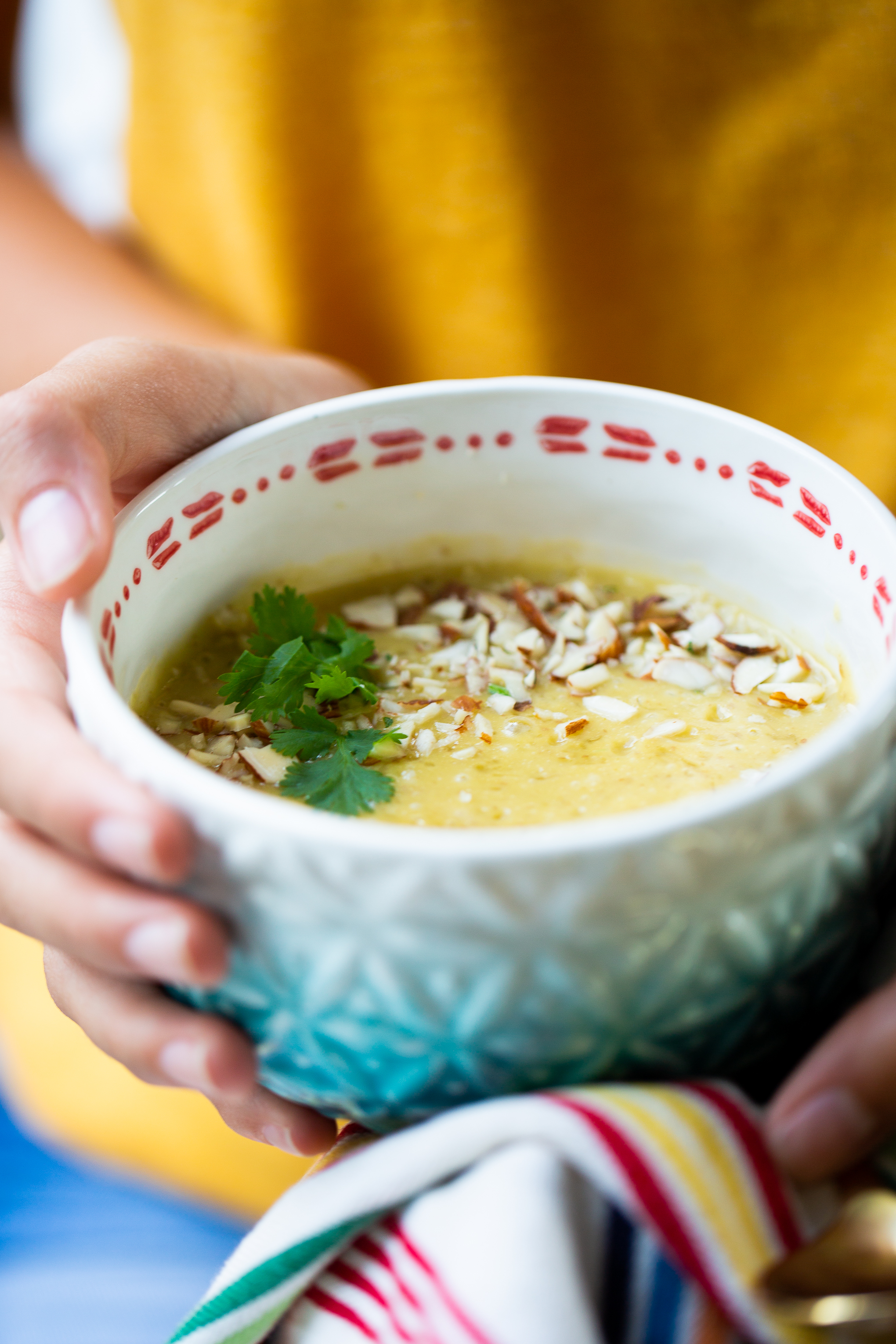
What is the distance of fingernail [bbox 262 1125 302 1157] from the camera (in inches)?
25.7

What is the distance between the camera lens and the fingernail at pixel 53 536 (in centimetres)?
59

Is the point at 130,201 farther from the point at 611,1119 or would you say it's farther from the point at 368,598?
the point at 611,1119

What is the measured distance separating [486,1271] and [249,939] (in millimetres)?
173

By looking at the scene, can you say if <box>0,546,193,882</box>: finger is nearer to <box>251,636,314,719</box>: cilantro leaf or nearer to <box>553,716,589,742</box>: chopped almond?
<box>251,636,314,719</box>: cilantro leaf

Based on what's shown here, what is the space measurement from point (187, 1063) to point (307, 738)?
21cm

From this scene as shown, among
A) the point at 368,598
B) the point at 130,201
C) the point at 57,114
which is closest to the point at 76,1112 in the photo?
the point at 368,598

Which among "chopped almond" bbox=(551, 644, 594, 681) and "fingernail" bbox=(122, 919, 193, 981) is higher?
"fingernail" bbox=(122, 919, 193, 981)

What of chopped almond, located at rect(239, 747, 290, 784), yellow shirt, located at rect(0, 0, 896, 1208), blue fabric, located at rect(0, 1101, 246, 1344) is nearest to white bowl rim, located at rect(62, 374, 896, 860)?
chopped almond, located at rect(239, 747, 290, 784)

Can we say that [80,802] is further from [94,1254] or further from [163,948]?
[94,1254]

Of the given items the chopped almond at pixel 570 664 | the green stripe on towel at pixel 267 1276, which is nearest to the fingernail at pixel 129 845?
the green stripe on towel at pixel 267 1276

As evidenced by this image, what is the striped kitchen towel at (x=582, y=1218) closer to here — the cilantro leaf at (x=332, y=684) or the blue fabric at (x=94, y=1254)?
the cilantro leaf at (x=332, y=684)

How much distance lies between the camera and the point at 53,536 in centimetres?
60

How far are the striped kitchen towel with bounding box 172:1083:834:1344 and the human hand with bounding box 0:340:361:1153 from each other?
0.11m

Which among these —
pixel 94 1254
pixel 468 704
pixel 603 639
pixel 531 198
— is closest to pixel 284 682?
pixel 468 704
